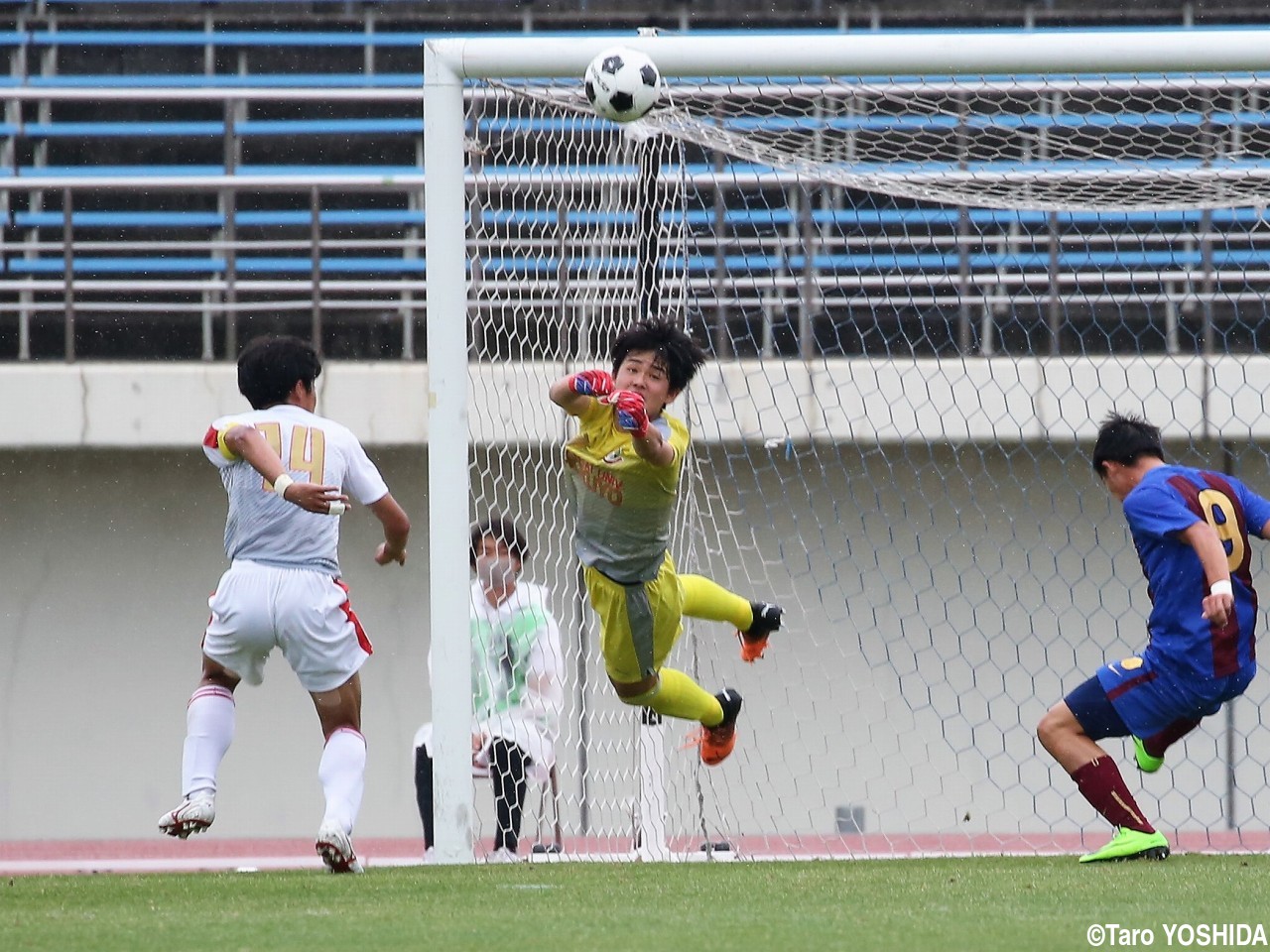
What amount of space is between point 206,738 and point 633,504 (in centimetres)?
139

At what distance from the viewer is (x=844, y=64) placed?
542 cm

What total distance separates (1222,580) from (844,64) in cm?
206

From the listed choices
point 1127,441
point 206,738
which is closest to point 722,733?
point 1127,441

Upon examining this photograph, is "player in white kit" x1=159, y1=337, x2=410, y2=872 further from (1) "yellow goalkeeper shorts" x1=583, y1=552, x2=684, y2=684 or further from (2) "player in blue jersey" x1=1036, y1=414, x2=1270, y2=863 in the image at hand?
(2) "player in blue jersey" x1=1036, y1=414, x2=1270, y2=863

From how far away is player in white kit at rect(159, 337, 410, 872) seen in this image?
14.7 ft

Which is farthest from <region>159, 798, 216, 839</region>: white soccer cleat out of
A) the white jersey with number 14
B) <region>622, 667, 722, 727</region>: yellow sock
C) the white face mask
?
the white face mask

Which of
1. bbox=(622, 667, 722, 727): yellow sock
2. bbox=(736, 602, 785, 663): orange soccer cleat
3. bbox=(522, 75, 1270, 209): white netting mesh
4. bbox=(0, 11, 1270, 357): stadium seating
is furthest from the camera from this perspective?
bbox=(0, 11, 1270, 357): stadium seating

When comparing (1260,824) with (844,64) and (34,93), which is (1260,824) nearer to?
(844,64)

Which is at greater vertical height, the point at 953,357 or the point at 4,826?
the point at 953,357

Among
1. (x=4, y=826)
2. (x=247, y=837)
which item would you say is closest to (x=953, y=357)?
(x=247, y=837)

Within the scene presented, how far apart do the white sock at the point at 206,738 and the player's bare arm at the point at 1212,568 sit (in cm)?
281

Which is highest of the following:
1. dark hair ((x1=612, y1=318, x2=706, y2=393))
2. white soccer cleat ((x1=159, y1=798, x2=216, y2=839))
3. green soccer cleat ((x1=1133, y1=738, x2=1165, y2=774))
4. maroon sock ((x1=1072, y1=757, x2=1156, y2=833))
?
dark hair ((x1=612, y1=318, x2=706, y2=393))

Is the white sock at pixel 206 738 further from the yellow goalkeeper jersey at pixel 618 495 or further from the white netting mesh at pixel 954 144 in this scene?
the white netting mesh at pixel 954 144

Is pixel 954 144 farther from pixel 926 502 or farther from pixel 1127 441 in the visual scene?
pixel 1127 441
